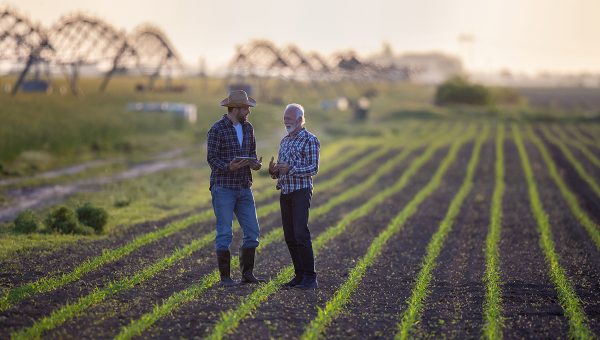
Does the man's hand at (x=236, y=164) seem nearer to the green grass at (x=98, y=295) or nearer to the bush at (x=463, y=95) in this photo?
the green grass at (x=98, y=295)

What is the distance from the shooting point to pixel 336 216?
1595 centimetres

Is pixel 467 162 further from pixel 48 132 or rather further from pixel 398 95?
pixel 398 95

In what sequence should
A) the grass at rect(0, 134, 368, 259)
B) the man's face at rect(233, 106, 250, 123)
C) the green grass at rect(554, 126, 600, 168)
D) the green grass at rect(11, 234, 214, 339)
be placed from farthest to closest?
1. the green grass at rect(554, 126, 600, 168)
2. the grass at rect(0, 134, 368, 259)
3. the man's face at rect(233, 106, 250, 123)
4. the green grass at rect(11, 234, 214, 339)

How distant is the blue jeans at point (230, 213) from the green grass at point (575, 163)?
1305cm

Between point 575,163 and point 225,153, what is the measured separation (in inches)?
854

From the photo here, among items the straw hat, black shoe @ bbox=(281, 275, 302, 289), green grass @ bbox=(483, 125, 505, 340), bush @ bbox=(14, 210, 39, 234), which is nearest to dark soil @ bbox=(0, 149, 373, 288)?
bush @ bbox=(14, 210, 39, 234)

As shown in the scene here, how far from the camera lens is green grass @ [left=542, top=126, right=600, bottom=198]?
22.0m

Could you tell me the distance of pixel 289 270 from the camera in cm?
1038

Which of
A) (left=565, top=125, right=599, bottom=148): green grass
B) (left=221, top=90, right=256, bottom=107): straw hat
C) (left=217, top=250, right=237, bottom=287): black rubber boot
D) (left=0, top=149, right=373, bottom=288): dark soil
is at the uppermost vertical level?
(left=221, top=90, right=256, bottom=107): straw hat

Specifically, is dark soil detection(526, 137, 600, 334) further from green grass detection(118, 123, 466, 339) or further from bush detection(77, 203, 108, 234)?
bush detection(77, 203, 108, 234)

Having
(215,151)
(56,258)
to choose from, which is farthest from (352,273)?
(56,258)

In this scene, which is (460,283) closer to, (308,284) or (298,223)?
(308,284)

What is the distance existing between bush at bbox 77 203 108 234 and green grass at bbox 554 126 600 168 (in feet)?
62.5

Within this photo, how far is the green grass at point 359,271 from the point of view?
7.84m
